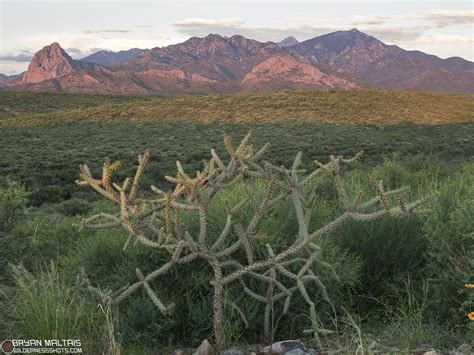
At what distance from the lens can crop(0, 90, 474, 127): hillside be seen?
5894 centimetres

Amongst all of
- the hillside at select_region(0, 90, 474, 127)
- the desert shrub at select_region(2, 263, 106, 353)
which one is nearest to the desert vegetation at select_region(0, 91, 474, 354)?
the desert shrub at select_region(2, 263, 106, 353)

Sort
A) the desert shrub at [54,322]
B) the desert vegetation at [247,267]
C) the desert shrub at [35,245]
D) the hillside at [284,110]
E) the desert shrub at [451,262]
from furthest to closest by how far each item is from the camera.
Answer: the hillside at [284,110], the desert shrub at [35,245], the desert shrub at [451,262], the desert vegetation at [247,267], the desert shrub at [54,322]

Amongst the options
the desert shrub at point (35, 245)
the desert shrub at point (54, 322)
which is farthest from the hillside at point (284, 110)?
the desert shrub at point (54, 322)

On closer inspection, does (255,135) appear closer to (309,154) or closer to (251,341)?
(309,154)

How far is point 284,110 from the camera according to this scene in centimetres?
6378

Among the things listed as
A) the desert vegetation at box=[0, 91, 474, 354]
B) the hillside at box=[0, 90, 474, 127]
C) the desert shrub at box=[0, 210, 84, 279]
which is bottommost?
the hillside at box=[0, 90, 474, 127]

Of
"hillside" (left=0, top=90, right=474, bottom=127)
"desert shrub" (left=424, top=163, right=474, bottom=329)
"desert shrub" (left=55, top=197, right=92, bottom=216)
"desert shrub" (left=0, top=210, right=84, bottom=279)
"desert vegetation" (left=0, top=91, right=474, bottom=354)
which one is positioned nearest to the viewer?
"desert vegetation" (left=0, top=91, right=474, bottom=354)

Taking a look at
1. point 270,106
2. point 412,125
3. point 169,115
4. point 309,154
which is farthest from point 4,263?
point 270,106

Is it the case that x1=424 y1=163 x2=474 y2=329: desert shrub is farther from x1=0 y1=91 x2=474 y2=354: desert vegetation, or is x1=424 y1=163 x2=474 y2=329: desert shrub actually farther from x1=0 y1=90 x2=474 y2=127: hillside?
x1=0 y1=90 x2=474 y2=127: hillside

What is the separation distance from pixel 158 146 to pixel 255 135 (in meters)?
11.7

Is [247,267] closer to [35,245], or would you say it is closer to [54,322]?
[54,322]

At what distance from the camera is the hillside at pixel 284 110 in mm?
58938

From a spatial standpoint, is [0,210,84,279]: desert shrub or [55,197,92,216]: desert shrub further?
[55,197,92,216]: desert shrub

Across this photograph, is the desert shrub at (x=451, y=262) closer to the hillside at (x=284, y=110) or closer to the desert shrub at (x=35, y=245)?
the desert shrub at (x=35, y=245)
